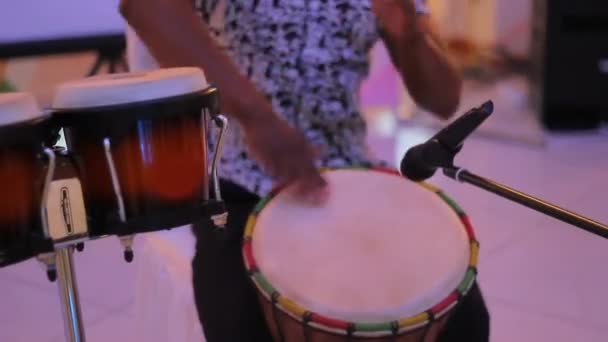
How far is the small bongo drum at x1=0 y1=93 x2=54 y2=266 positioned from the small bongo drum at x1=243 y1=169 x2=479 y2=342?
260 mm

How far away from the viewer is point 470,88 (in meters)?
3.93

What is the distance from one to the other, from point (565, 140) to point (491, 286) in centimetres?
142

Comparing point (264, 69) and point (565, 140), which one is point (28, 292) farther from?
point (565, 140)

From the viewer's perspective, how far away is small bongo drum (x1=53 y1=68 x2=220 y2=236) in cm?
71

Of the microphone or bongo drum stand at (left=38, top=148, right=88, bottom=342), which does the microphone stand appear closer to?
the microphone

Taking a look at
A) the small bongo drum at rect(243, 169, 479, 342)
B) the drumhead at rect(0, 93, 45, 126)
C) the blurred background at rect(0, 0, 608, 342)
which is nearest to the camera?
the drumhead at rect(0, 93, 45, 126)

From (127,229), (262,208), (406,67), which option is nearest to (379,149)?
A: (406,67)

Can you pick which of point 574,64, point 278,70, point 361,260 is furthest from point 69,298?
point 574,64

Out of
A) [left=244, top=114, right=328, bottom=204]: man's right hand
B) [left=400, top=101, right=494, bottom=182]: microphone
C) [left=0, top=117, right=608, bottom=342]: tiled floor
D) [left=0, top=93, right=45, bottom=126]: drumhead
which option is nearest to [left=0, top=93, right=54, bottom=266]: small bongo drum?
[left=0, top=93, right=45, bottom=126]: drumhead

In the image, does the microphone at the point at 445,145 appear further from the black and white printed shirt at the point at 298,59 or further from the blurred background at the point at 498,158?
the blurred background at the point at 498,158

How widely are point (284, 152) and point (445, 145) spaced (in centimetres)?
19

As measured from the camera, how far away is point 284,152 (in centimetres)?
83

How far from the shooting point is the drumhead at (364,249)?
820mm

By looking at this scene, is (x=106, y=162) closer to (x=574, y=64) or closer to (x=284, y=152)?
(x=284, y=152)
